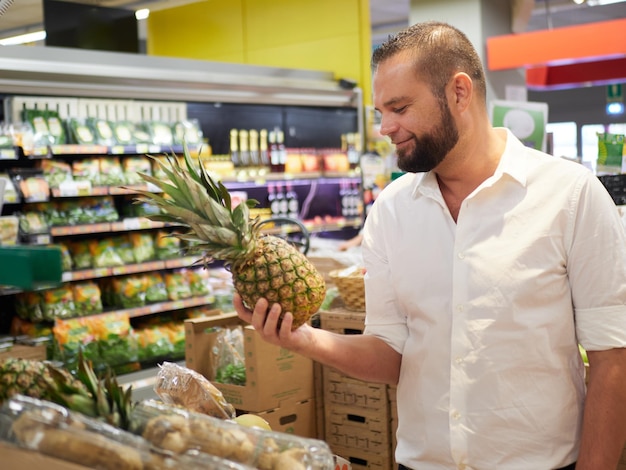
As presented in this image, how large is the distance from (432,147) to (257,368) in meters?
1.79

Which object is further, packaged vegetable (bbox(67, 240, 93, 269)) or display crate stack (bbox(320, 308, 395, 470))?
packaged vegetable (bbox(67, 240, 93, 269))

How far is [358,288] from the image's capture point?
147 inches

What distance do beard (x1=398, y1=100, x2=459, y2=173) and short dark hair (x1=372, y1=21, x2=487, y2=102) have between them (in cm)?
7

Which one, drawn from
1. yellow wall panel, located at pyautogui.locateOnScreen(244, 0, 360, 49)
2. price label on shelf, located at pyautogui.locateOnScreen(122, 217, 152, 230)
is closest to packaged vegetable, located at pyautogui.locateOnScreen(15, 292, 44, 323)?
price label on shelf, located at pyautogui.locateOnScreen(122, 217, 152, 230)

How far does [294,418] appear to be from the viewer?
3.73 m

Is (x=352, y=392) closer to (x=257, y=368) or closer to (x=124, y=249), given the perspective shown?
(x=257, y=368)

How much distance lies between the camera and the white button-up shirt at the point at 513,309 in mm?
1843

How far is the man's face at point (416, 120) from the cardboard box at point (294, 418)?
6.20ft

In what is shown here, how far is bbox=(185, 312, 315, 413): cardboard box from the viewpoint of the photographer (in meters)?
3.45

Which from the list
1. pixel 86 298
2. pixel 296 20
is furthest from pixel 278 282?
pixel 296 20

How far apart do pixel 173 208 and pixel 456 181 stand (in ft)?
2.37

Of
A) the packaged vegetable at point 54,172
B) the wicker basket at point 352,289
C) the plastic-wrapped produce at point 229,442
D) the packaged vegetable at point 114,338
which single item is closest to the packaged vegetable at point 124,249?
the packaged vegetable at point 114,338

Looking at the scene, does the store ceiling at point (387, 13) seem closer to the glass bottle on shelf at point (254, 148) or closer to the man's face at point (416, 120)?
the glass bottle on shelf at point (254, 148)

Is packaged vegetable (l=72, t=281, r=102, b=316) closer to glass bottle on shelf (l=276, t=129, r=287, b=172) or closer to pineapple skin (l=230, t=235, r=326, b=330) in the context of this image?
glass bottle on shelf (l=276, t=129, r=287, b=172)
